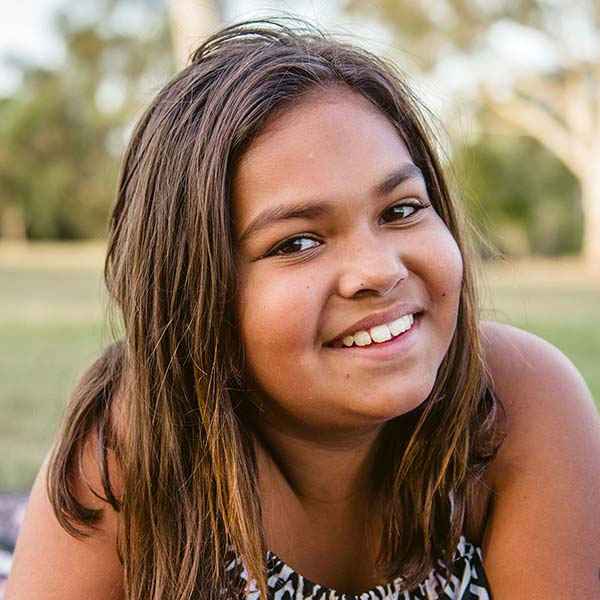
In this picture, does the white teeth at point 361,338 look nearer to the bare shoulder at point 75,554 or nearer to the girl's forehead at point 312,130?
the girl's forehead at point 312,130

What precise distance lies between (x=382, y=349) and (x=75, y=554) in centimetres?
80

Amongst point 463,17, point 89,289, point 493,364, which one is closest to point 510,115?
point 463,17

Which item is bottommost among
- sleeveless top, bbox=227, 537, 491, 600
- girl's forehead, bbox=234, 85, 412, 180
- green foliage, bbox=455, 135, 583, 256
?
green foliage, bbox=455, 135, 583, 256

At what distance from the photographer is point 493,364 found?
204cm

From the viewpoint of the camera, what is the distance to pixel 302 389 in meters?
1.69

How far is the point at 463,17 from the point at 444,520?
60.7 ft

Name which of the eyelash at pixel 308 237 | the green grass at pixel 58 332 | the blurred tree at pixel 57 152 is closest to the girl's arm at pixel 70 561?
the green grass at pixel 58 332

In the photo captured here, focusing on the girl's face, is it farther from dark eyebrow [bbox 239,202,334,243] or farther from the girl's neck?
the girl's neck

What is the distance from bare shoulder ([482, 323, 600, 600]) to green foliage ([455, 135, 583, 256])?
26.0 metres

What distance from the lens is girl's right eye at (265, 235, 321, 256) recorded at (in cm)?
169

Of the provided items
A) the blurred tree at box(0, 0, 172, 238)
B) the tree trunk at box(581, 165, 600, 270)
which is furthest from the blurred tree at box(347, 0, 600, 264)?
the blurred tree at box(0, 0, 172, 238)

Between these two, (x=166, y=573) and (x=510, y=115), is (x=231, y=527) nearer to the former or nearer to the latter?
(x=166, y=573)

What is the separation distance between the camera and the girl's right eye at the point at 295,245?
1693mm

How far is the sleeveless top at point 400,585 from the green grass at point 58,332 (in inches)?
28.3
